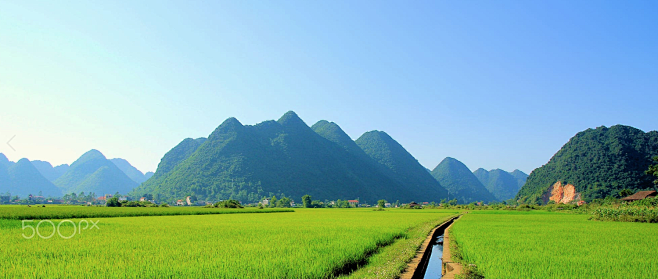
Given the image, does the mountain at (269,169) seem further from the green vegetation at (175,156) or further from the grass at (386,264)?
the grass at (386,264)

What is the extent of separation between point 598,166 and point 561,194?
11.9 m

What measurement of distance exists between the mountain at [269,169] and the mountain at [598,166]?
2767 inches

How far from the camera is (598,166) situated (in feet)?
292

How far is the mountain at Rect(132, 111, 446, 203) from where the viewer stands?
123750 millimetres

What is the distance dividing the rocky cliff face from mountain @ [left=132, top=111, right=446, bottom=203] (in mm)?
70846

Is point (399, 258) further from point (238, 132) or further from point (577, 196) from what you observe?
point (238, 132)

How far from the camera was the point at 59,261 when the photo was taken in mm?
6938

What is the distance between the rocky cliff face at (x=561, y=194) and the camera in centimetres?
9076

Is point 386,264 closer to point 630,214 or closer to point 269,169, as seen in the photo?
point 630,214

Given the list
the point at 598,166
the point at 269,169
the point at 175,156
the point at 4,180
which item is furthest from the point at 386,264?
the point at 4,180

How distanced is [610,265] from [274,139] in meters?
154

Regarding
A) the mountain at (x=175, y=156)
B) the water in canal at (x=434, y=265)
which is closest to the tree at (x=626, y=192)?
the water in canal at (x=434, y=265)

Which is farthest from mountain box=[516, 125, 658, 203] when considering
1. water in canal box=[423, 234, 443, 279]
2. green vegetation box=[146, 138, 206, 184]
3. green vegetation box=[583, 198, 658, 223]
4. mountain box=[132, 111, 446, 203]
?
green vegetation box=[146, 138, 206, 184]

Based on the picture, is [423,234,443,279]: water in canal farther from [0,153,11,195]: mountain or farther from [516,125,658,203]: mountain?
[0,153,11,195]: mountain
